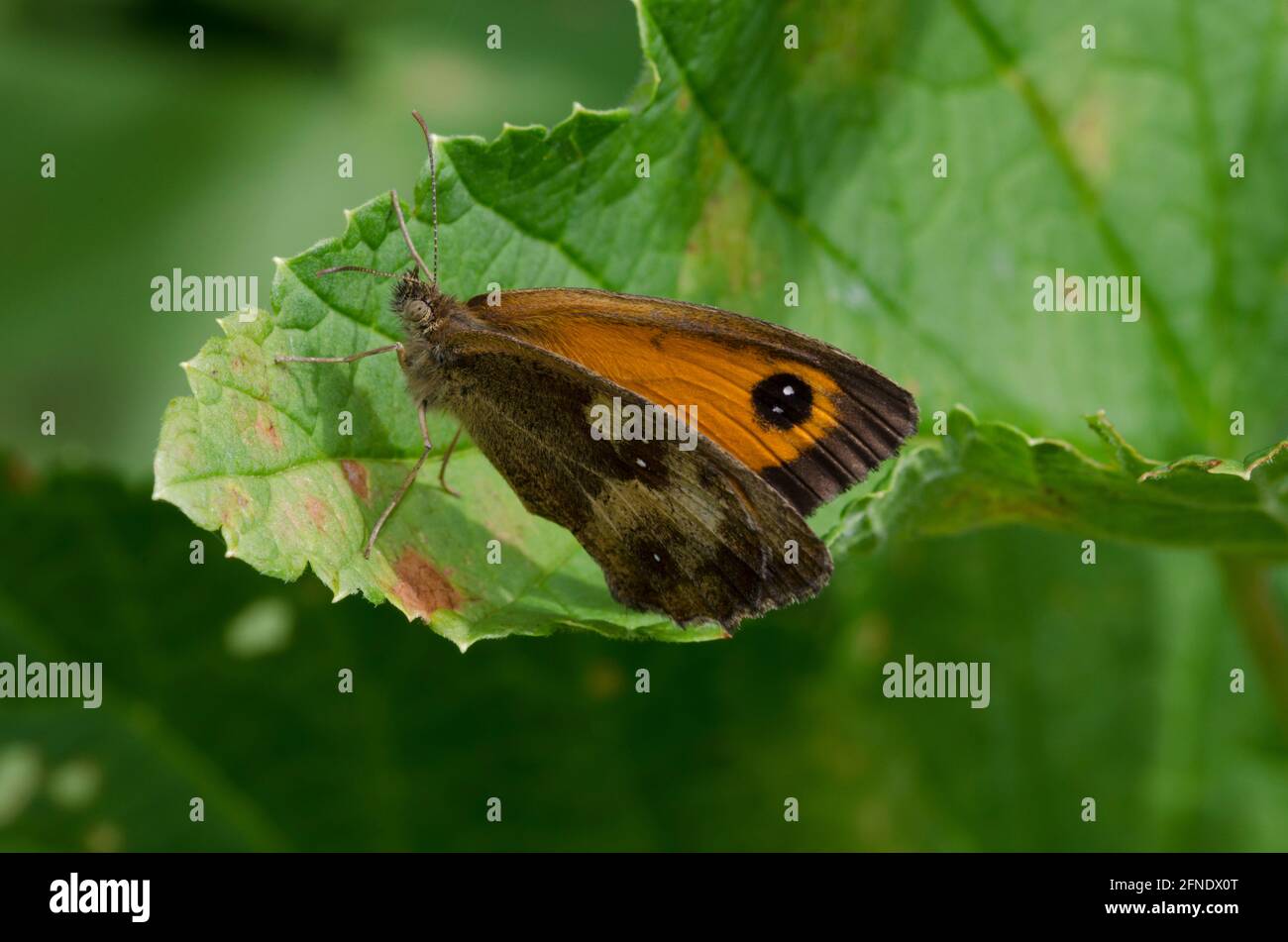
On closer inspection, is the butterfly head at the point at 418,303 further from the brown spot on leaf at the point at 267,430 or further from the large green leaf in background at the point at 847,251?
the brown spot on leaf at the point at 267,430

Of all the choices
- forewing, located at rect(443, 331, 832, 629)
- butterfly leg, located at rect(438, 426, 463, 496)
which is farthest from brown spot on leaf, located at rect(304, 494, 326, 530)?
forewing, located at rect(443, 331, 832, 629)

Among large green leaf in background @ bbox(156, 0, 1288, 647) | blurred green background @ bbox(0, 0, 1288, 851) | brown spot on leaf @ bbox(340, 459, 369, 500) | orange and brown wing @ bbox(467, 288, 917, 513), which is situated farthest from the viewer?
blurred green background @ bbox(0, 0, 1288, 851)

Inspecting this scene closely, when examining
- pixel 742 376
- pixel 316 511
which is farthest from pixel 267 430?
pixel 742 376

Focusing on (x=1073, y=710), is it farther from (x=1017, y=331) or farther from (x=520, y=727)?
(x=520, y=727)

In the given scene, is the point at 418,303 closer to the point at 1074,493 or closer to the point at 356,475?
the point at 356,475

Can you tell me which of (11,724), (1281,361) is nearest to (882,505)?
(1281,361)

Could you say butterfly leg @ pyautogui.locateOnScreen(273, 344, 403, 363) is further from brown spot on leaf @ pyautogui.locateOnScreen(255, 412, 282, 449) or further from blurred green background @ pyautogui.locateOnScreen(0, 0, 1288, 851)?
blurred green background @ pyautogui.locateOnScreen(0, 0, 1288, 851)

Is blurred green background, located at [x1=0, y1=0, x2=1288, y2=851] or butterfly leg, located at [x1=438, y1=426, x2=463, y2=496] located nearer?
butterfly leg, located at [x1=438, y1=426, x2=463, y2=496]

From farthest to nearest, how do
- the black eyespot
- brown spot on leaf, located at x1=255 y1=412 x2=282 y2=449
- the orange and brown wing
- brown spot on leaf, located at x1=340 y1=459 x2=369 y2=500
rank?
the black eyespot → the orange and brown wing → brown spot on leaf, located at x1=340 y1=459 x2=369 y2=500 → brown spot on leaf, located at x1=255 y1=412 x2=282 y2=449
